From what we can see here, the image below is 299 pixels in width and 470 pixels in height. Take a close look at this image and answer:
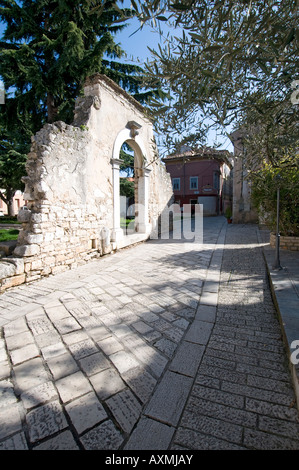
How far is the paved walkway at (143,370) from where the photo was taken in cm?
139

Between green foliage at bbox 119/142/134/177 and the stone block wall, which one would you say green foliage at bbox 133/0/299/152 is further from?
green foliage at bbox 119/142/134/177

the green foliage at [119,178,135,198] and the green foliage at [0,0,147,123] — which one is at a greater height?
the green foliage at [0,0,147,123]

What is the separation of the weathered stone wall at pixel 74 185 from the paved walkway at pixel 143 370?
918mm

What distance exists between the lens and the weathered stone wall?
414cm

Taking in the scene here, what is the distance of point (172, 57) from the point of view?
6.08 ft

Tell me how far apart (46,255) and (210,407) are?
12.0 feet

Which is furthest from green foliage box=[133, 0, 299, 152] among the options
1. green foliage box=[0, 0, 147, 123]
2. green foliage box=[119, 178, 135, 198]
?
green foliage box=[119, 178, 135, 198]

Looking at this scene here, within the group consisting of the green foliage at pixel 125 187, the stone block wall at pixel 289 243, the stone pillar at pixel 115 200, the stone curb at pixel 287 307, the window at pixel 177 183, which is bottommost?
the stone curb at pixel 287 307

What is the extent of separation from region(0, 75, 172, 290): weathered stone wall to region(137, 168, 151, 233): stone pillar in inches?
57.8

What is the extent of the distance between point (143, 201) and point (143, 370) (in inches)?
266

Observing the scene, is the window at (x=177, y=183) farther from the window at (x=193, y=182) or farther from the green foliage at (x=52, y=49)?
the green foliage at (x=52, y=49)

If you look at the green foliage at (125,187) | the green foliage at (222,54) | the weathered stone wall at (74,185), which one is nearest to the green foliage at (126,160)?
the green foliage at (125,187)

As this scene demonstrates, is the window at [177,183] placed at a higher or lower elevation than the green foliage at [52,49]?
lower

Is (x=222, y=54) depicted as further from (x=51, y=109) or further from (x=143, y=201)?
(x=51, y=109)
